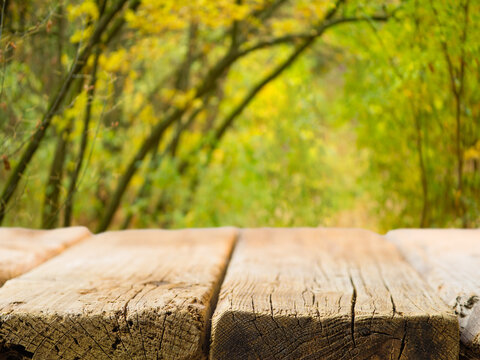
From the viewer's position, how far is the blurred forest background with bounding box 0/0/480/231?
277cm

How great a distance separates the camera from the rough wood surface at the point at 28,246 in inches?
55.7

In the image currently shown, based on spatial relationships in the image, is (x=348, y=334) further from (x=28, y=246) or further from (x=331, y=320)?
(x=28, y=246)

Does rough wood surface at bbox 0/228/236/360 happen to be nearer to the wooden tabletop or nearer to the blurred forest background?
the wooden tabletop

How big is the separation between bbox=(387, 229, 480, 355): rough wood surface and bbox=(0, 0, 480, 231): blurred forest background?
101 centimetres

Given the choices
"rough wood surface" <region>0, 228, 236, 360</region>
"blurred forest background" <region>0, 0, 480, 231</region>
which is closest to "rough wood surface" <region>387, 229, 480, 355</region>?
"rough wood surface" <region>0, 228, 236, 360</region>

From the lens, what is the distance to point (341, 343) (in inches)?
42.0

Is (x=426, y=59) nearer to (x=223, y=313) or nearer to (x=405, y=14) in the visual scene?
(x=405, y=14)

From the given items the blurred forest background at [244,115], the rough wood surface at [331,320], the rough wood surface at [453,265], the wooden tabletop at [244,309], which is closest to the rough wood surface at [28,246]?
the wooden tabletop at [244,309]

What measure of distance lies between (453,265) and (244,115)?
19.1 feet

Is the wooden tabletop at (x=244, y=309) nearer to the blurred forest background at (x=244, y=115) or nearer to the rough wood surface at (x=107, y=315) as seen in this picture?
the rough wood surface at (x=107, y=315)

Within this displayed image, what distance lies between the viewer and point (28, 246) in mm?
1607

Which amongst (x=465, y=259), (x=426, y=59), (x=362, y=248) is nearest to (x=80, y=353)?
(x=362, y=248)

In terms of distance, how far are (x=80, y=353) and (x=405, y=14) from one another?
265 centimetres

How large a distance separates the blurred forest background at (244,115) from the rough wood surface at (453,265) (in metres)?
1.01
